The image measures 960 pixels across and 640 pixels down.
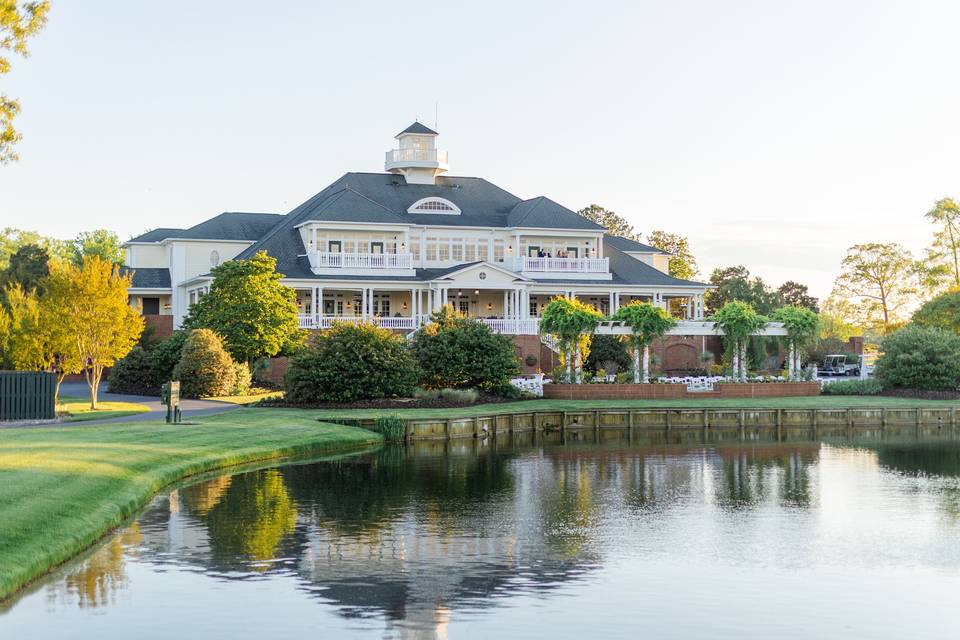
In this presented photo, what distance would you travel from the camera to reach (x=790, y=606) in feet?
56.3

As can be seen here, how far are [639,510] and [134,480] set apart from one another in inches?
441

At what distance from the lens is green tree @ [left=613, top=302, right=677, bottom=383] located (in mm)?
55125

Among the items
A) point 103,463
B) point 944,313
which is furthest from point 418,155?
point 103,463

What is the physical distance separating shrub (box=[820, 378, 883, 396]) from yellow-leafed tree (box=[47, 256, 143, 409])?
32.3 m

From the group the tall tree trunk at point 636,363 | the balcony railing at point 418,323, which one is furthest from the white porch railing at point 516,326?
the tall tree trunk at point 636,363

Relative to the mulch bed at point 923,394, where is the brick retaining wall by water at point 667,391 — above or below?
above

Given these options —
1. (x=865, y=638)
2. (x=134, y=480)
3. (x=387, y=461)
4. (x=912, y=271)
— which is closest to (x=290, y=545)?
(x=134, y=480)

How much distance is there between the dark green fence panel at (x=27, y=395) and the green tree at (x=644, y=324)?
25621 millimetres

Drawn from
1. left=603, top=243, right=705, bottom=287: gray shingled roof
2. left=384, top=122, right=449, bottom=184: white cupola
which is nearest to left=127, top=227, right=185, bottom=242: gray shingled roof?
left=384, top=122, right=449, bottom=184: white cupola

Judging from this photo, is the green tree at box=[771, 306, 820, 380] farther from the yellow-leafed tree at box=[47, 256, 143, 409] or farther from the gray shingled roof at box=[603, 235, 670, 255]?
the yellow-leafed tree at box=[47, 256, 143, 409]

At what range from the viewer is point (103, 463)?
28000mm

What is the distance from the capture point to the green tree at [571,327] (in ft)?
179

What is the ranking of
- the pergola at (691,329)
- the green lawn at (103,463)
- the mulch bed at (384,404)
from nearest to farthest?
1. the green lawn at (103,463)
2. the mulch bed at (384,404)
3. the pergola at (691,329)

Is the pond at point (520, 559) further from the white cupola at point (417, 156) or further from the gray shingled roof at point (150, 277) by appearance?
the white cupola at point (417, 156)
